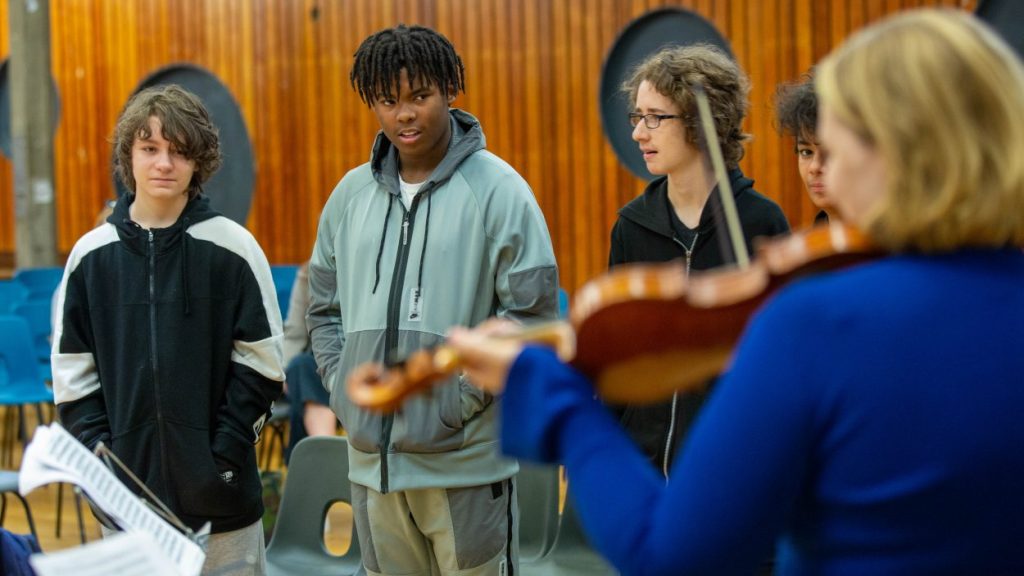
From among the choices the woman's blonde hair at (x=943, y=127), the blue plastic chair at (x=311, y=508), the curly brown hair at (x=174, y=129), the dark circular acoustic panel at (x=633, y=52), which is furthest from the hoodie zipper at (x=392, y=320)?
the dark circular acoustic panel at (x=633, y=52)

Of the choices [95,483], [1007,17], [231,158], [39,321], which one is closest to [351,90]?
[231,158]

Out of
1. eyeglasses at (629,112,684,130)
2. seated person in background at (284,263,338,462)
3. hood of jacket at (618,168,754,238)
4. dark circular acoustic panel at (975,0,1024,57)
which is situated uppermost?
dark circular acoustic panel at (975,0,1024,57)

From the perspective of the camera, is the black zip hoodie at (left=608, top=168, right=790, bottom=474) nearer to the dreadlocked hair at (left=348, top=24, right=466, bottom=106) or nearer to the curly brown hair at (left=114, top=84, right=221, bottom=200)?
the dreadlocked hair at (left=348, top=24, right=466, bottom=106)

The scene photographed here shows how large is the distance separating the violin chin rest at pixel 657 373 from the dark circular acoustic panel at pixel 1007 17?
480 cm

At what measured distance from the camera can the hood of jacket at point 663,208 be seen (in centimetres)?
261

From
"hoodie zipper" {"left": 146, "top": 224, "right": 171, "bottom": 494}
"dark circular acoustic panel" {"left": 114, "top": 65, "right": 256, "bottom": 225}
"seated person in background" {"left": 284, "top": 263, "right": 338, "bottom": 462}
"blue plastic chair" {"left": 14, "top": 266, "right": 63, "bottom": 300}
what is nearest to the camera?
"hoodie zipper" {"left": 146, "top": 224, "right": 171, "bottom": 494}

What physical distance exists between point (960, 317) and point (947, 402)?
0.08m

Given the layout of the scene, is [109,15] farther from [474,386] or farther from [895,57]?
[895,57]

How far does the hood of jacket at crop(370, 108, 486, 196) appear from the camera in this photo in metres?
2.53

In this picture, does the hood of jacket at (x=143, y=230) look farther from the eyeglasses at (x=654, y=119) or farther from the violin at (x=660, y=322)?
the violin at (x=660, y=322)

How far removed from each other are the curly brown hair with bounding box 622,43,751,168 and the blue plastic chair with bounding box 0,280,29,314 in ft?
16.9

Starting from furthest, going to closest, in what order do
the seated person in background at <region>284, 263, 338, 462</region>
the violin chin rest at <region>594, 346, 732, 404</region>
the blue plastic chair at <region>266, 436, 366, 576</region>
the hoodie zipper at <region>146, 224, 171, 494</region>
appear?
1. the seated person in background at <region>284, 263, 338, 462</region>
2. the blue plastic chair at <region>266, 436, 366, 576</region>
3. the hoodie zipper at <region>146, 224, 171, 494</region>
4. the violin chin rest at <region>594, 346, 732, 404</region>

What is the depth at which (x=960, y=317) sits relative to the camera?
1.00 metres

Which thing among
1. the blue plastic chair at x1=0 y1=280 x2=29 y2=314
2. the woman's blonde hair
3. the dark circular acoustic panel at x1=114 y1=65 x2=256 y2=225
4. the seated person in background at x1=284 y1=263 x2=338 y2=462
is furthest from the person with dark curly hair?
the dark circular acoustic panel at x1=114 y1=65 x2=256 y2=225
